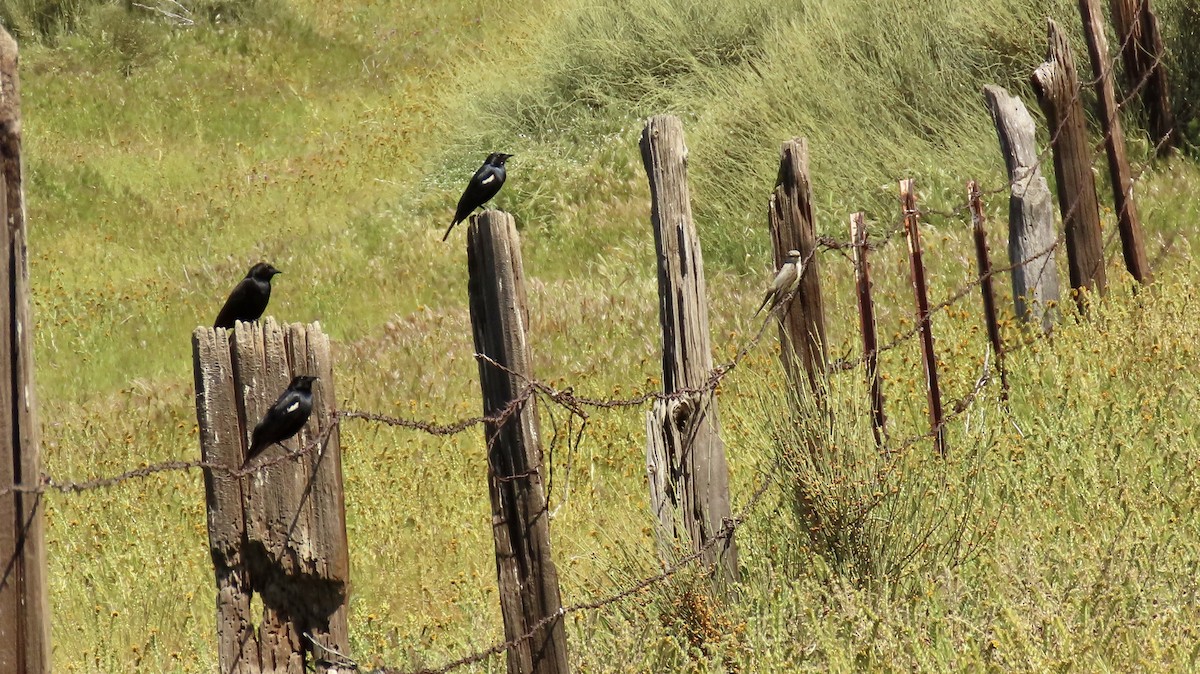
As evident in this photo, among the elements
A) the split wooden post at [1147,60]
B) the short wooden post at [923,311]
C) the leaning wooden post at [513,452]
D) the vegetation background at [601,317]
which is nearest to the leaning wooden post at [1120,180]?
the vegetation background at [601,317]

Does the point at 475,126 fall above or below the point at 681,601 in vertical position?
above

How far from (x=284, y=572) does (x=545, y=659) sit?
2.58 ft

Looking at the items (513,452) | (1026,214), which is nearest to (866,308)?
(513,452)

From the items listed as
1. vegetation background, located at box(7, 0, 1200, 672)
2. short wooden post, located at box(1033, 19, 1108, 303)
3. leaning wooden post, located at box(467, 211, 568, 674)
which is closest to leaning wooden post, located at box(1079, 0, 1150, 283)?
vegetation background, located at box(7, 0, 1200, 672)

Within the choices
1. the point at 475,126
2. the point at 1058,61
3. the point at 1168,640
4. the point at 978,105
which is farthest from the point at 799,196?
the point at 475,126

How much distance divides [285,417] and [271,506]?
0.25 meters

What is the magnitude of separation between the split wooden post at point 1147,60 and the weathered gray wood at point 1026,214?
2.31 m

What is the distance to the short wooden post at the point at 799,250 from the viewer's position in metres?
4.60

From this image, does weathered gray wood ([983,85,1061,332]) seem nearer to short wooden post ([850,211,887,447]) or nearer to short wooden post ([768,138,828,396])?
short wooden post ([850,211,887,447])

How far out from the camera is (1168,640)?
3613 mm

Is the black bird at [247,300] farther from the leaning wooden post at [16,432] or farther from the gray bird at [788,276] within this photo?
the leaning wooden post at [16,432]

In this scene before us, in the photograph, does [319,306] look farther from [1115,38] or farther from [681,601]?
[681,601]

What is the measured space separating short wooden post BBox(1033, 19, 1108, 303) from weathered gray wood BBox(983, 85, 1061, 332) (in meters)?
0.11

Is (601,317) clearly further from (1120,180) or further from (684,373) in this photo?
(684,373)
